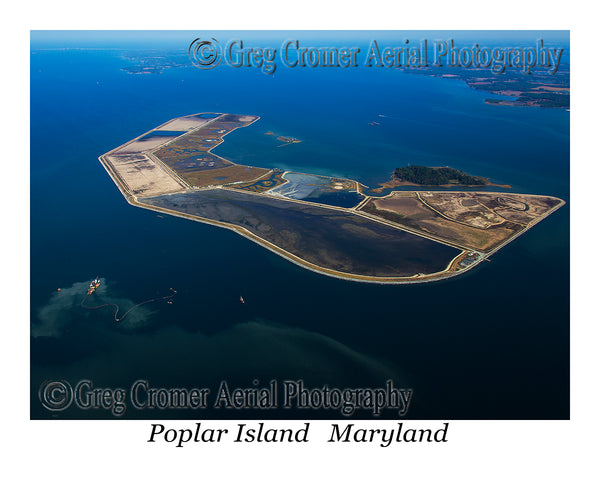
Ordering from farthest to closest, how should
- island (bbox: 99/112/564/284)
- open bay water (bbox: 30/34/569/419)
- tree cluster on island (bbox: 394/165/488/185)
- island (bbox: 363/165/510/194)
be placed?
tree cluster on island (bbox: 394/165/488/185)
island (bbox: 363/165/510/194)
island (bbox: 99/112/564/284)
open bay water (bbox: 30/34/569/419)

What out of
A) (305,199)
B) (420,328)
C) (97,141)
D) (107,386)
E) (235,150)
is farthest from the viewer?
(97,141)

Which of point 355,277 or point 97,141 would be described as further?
point 97,141

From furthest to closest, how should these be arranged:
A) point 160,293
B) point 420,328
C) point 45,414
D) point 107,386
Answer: point 160,293, point 420,328, point 107,386, point 45,414

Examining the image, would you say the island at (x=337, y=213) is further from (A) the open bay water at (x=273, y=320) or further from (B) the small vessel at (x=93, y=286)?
(B) the small vessel at (x=93, y=286)

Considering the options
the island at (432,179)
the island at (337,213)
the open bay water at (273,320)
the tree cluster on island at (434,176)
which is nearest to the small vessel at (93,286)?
the open bay water at (273,320)

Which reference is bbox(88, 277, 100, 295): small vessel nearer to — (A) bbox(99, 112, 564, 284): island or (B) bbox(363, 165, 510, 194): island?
(A) bbox(99, 112, 564, 284): island

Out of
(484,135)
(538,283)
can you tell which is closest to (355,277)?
(538,283)

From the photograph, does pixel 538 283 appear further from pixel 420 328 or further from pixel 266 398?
pixel 266 398

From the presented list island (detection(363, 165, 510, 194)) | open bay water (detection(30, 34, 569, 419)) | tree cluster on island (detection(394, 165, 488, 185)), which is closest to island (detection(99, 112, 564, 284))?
tree cluster on island (detection(394, 165, 488, 185))
